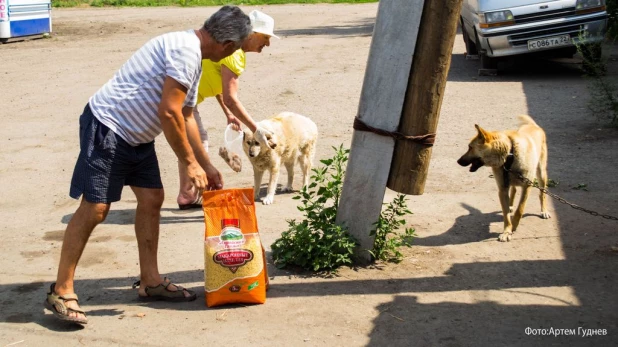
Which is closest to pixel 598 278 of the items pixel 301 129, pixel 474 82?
pixel 301 129

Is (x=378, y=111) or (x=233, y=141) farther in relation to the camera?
(x=233, y=141)

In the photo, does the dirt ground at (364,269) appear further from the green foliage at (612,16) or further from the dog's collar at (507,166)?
the green foliage at (612,16)

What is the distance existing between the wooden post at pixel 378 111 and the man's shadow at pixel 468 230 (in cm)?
87

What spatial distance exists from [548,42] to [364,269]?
9.11m

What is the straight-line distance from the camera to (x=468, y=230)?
23.1 ft

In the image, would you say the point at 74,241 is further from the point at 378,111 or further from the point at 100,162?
the point at 378,111

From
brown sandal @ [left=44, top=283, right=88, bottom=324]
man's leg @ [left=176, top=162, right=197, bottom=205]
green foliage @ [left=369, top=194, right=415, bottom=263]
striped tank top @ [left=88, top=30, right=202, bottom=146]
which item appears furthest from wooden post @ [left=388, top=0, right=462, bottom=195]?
man's leg @ [left=176, top=162, right=197, bottom=205]

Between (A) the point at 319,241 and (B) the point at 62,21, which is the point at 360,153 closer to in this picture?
(A) the point at 319,241

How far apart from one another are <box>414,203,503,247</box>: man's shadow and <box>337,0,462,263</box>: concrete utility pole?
941mm

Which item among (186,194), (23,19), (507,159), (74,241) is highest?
(507,159)

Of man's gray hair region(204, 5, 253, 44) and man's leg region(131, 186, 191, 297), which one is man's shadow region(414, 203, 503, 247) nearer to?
man's leg region(131, 186, 191, 297)

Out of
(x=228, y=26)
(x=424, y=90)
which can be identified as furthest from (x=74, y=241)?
(x=424, y=90)

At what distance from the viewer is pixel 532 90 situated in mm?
13242

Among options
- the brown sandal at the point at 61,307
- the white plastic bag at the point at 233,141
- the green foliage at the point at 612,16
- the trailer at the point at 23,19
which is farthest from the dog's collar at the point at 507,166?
the trailer at the point at 23,19
